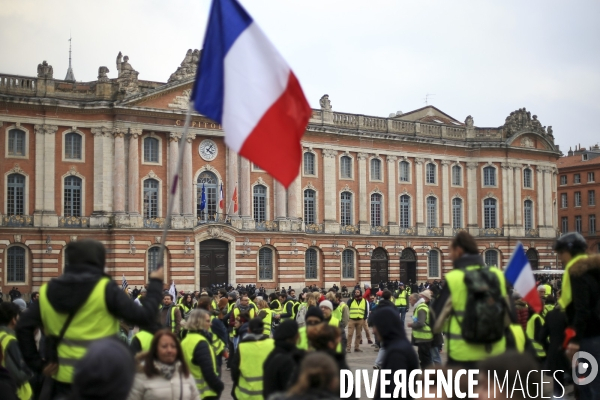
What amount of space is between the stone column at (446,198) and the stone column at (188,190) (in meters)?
19.5

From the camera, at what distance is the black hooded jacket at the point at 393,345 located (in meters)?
7.82

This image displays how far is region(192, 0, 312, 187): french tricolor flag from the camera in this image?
884 cm

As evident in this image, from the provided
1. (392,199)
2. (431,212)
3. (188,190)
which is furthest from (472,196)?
(188,190)

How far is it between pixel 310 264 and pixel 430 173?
39.2ft

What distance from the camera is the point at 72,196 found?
149ft

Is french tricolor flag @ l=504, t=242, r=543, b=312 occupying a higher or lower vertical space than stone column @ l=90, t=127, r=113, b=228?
lower

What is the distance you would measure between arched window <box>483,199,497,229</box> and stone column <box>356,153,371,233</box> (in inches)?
412

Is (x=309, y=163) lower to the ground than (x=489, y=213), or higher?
higher

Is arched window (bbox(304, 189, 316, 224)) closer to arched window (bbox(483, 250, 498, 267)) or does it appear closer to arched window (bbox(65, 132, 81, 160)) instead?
arched window (bbox(65, 132, 81, 160))

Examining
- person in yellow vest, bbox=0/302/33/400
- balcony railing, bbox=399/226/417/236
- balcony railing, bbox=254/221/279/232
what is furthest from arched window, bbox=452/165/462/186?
person in yellow vest, bbox=0/302/33/400

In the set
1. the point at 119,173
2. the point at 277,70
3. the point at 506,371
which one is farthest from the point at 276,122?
the point at 119,173

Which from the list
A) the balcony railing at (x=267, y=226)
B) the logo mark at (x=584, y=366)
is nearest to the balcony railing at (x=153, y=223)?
the balcony railing at (x=267, y=226)

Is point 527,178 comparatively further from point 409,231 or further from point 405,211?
point 409,231

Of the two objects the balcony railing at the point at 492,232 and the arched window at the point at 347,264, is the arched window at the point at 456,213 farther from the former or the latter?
the arched window at the point at 347,264
